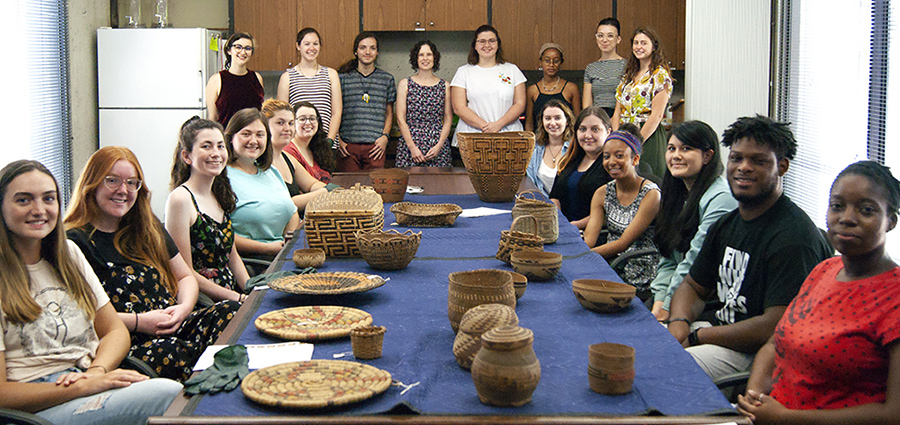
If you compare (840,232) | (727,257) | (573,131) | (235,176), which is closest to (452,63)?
(573,131)

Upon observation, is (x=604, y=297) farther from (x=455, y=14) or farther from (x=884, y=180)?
(x=455, y=14)

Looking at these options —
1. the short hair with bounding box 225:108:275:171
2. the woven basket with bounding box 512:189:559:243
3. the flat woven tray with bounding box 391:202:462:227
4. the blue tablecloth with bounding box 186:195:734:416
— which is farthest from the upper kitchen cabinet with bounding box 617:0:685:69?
the blue tablecloth with bounding box 186:195:734:416

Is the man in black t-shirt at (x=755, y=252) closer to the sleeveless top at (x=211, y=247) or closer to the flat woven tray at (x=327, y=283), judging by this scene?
the flat woven tray at (x=327, y=283)

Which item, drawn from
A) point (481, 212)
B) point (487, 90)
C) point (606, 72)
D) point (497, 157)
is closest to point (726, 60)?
point (606, 72)

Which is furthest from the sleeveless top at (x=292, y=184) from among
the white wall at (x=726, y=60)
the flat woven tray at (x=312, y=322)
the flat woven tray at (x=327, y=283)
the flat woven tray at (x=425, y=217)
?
the white wall at (x=726, y=60)

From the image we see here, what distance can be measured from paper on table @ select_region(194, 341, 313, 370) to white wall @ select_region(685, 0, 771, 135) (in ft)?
13.4

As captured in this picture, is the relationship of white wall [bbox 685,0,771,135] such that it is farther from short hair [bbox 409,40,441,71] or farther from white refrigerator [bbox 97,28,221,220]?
white refrigerator [bbox 97,28,221,220]

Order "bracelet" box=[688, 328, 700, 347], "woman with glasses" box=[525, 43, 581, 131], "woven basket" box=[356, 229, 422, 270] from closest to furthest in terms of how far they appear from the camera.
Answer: "bracelet" box=[688, 328, 700, 347]
"woven basket" box=[356, 229, 422, 270]
"woman with glasses" box=[525, 43, 581, 131]

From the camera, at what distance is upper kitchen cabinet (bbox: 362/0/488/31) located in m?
6.64

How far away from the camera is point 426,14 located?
21.9 feet

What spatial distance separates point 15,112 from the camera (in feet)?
16.9

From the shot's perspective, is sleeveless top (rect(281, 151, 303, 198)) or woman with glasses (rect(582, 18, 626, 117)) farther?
woman with glasses (rect(582, 18, 626, 117))

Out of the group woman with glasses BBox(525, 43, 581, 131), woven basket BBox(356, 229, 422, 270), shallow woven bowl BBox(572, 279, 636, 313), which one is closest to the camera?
shallow woven bowl BBox(572, 279, 636, 313)

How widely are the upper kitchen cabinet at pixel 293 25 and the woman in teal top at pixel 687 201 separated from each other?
14.2ft
